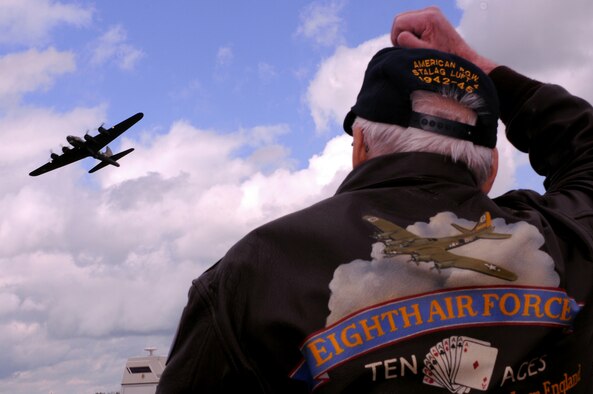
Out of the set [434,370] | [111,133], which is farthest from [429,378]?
[111,133]

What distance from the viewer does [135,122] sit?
1697 inches

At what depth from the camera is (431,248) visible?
1998mm

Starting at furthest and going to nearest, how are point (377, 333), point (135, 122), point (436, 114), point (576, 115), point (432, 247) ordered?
point (135, 122) < point (576, 115) < point (436, 114) < point (432, 247) < point (377, 333)

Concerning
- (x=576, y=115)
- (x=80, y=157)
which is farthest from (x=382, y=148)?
(x=80, y=157)

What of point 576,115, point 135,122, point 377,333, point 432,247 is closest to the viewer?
point 377,333

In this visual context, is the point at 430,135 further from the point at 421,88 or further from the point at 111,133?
the point at 111,133

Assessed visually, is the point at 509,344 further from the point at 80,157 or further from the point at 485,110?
the point at 80,157

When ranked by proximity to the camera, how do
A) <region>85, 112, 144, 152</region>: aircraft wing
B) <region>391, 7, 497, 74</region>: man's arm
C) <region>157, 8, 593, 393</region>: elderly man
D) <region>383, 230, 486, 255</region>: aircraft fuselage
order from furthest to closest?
<region>85, 112, 144, 152</region>: aircraft wing, <region>391, 7, 497, 74</region>: man's arm, <region>383, 230, 486, 255</region>: aircraft fuselage, <region>157, 8, 593, 393</region>: elderly man

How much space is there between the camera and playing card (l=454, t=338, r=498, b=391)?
74.7 inches

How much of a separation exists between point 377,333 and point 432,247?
11.8 inches

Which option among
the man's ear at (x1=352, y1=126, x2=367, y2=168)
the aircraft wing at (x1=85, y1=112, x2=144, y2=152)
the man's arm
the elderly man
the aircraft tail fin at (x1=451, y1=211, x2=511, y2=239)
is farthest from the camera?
the aircraft wing at (x1=85, y1=112, x2=144, y2=152)

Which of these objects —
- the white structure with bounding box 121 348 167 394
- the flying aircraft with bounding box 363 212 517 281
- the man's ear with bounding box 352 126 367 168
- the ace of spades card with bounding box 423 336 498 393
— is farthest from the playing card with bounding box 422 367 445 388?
the white structure with bounding box 121 348 167 394

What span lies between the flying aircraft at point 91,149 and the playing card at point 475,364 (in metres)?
42.3

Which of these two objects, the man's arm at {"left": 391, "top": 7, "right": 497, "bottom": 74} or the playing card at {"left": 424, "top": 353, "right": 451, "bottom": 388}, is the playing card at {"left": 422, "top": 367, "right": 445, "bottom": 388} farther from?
the man's arm at {"left": 391, "top": 7, "right": 497, "bottom": 74}
